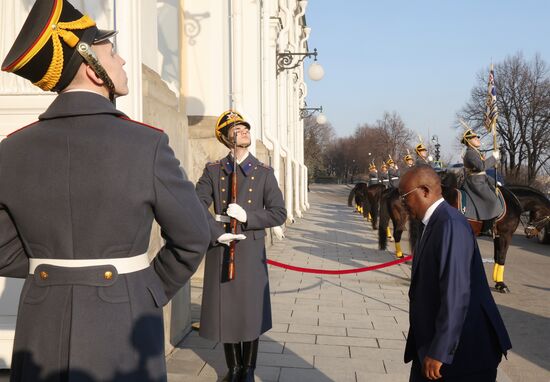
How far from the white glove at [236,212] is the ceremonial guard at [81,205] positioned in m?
2.00

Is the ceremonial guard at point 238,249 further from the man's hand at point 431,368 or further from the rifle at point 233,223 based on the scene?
the man's hand at point 431,368

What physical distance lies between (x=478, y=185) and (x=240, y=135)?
6.37 metres

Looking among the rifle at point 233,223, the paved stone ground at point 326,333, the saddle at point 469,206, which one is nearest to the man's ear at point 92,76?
the rifle at point 233,223

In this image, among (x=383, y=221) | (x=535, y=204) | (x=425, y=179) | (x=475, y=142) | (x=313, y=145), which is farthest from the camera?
(x=313, y=145)

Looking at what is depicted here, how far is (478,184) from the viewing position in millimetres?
9453

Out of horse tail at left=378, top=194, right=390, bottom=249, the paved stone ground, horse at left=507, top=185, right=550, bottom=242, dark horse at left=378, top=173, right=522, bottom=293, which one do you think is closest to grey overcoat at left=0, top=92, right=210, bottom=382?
the paved stone ground

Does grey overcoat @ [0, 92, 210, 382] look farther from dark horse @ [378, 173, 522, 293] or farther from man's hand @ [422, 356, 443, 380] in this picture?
dark horse @ [378, 173, 522, 293]

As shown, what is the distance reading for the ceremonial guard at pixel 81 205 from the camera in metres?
1.86

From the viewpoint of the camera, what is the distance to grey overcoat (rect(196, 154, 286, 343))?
411 cm

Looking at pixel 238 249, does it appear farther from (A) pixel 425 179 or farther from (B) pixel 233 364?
(A) pixel 425 179

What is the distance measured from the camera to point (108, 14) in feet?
14.2

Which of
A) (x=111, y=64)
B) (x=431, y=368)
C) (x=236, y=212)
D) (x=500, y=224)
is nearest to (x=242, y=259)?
(x=236, y=212)

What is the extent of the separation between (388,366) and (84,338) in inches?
146

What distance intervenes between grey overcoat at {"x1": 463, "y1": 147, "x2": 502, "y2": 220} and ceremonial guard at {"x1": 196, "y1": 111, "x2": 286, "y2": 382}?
6090 mm
